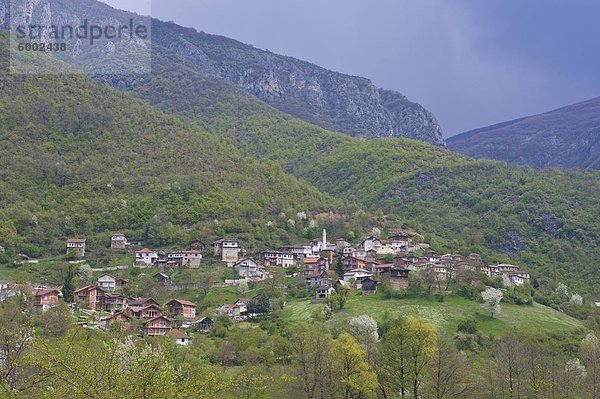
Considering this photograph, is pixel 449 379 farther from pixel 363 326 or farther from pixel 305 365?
pixel 363 326

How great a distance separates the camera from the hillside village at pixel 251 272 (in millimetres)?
73625

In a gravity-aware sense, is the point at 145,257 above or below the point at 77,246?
below

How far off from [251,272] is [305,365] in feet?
158

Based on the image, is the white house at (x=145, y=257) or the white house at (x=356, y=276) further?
the white house at (x=145, y=257)

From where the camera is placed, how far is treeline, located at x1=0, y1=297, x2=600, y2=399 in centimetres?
1967

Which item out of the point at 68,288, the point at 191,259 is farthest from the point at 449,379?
the point at 191,259

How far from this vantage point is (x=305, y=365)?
43719 mm

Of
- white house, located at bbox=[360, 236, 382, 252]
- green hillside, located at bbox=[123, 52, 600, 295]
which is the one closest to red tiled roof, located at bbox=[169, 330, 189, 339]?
white house, located at bbox=[360, 236, 382, 252]

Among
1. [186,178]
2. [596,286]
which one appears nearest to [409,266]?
[596,286]

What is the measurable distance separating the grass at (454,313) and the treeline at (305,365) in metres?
3.13

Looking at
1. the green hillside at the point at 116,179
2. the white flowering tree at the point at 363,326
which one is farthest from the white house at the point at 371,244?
the white flowering tree at the point at 363,326

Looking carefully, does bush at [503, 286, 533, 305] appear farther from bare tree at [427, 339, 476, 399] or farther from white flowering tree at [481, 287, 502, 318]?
bare tree at [427, 339, 476, 399]

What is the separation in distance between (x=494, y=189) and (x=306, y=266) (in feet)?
227

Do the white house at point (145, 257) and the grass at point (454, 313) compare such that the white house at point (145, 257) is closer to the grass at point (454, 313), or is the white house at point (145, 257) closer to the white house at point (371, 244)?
the grass at point (454, 313)
